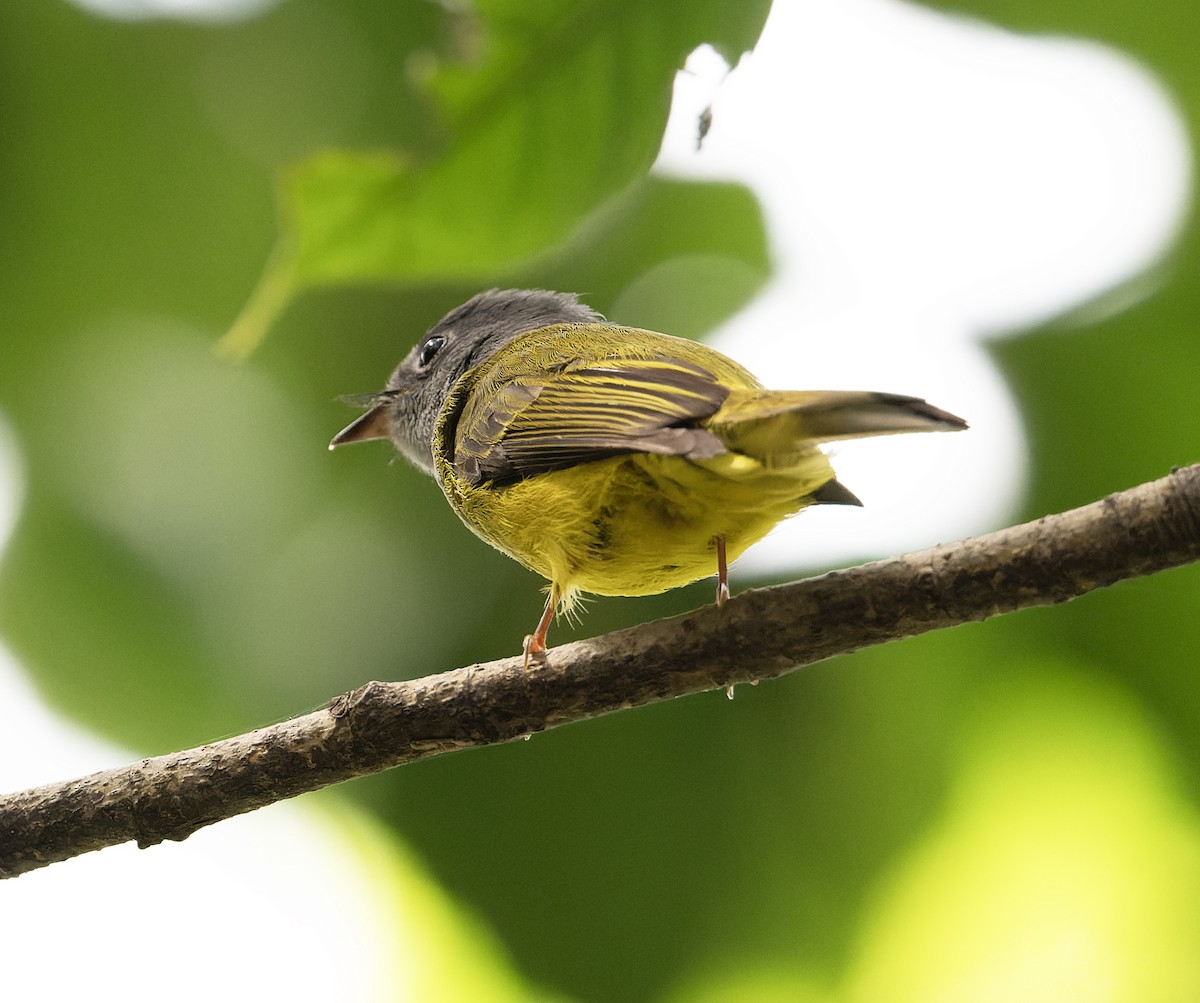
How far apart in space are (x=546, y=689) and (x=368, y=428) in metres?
2.10

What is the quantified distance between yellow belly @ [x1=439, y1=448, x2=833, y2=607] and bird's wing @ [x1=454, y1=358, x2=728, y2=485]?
2.4 inches

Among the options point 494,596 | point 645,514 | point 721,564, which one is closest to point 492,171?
point 645,514

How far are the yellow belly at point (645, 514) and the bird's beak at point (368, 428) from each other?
1.35m

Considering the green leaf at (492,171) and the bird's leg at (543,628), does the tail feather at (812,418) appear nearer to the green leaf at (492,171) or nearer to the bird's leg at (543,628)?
the green leaf at (492,171)

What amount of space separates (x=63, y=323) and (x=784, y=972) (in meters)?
3.39

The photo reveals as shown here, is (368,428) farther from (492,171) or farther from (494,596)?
(492,171)

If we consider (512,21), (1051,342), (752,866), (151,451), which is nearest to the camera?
(512,21)

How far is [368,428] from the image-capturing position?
4008mm

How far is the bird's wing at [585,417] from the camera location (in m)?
2.19

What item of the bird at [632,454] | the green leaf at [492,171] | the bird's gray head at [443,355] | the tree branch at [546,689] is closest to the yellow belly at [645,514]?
the bird at [632,454]

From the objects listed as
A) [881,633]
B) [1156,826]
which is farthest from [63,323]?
[1156,826]

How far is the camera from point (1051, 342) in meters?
3.45

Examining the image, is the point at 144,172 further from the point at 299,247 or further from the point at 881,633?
the point at 881,633

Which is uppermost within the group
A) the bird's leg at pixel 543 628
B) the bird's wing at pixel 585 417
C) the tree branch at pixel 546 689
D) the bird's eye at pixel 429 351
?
the bird's eye at pixel 429 351
